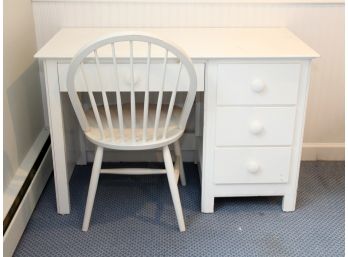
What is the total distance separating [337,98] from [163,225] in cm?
110

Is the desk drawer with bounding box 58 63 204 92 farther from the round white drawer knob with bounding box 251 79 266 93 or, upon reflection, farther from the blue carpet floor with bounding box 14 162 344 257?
the blue carpet floor with bounding box 14 162 344 257

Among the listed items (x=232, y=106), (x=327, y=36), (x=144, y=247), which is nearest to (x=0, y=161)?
(x=144, y=247)

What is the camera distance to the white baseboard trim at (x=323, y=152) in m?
2.34

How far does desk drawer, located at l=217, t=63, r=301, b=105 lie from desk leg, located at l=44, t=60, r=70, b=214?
1.98ft

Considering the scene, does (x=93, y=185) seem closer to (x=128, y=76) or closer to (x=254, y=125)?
(x=128, y=76)

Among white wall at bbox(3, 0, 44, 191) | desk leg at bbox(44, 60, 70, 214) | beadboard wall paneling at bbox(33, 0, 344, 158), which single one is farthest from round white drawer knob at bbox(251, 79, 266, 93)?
white wall at bbox(3, 0, 44, 191)

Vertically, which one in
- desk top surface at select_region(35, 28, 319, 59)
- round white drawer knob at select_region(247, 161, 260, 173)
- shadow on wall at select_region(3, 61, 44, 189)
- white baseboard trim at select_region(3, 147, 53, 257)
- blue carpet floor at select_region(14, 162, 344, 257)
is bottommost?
blue carpet floor at select_region(14, 162, 344, 257)

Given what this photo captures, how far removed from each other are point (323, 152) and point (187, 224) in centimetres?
94

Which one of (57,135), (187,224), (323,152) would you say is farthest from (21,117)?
(323,152)

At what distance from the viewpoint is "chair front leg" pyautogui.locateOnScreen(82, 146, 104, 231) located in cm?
170

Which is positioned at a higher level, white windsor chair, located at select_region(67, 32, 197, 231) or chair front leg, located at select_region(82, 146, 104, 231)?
white windsor chair, located at select_region(67, 32, 197, 231)

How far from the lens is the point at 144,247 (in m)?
1.68

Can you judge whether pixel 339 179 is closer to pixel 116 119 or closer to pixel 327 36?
pixel 327 36

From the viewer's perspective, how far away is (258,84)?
165 centimetres
